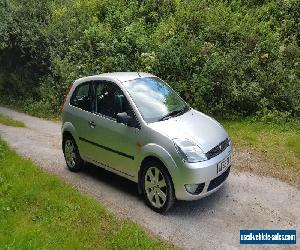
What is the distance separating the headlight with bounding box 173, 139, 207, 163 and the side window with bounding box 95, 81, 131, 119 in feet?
4.16

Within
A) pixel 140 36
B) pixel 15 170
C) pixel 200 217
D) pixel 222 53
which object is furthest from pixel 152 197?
pixel 140 36

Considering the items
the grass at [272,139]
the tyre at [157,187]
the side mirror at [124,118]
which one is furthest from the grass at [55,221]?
the grass at [272,139]

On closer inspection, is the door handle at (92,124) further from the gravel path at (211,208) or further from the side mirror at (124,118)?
the gravel path at (211,208)

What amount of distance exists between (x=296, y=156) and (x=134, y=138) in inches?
161

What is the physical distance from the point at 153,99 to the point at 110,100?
2.68 feet

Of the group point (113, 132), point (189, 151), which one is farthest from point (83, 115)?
point (189, 151)

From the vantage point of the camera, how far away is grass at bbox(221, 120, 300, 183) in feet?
31.2

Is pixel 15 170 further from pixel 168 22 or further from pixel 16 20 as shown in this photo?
pixel 16 20

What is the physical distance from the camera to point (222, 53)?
44.7ft

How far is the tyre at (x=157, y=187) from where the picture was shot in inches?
278

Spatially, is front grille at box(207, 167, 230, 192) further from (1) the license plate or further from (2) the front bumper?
(1) the license plate

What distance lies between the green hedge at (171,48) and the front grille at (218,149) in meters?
4.86

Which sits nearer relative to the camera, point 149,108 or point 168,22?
point 149,108

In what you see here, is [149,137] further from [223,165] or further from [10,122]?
[10,122]
